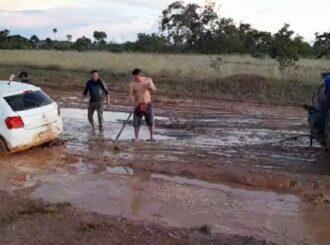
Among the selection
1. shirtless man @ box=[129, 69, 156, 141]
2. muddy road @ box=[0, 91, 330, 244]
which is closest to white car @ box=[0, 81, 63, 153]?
muddy road @ box=[0, 91, 330, 244]

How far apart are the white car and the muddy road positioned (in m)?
0.34

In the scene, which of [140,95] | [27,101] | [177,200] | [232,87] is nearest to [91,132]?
[140,95]

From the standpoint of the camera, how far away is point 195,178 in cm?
1084

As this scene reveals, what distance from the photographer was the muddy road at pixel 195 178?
27.5 feet

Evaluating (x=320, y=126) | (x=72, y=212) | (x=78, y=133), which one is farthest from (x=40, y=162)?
(x=320, y=126)

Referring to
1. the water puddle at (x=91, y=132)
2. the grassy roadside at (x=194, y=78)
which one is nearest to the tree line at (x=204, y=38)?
the grassy roadside at (x=194, y=78)

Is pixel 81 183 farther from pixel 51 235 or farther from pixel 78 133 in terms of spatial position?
pixel 78 133

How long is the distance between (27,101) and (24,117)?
44cm

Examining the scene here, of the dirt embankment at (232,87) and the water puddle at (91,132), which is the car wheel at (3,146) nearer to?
the water puddle at (91,132)

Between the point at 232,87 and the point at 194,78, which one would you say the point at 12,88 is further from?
the point at 194,78

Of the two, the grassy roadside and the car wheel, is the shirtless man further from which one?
the grassy roadside

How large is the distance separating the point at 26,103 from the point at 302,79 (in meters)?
16.2

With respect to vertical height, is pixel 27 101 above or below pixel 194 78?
above

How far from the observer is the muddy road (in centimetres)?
838
